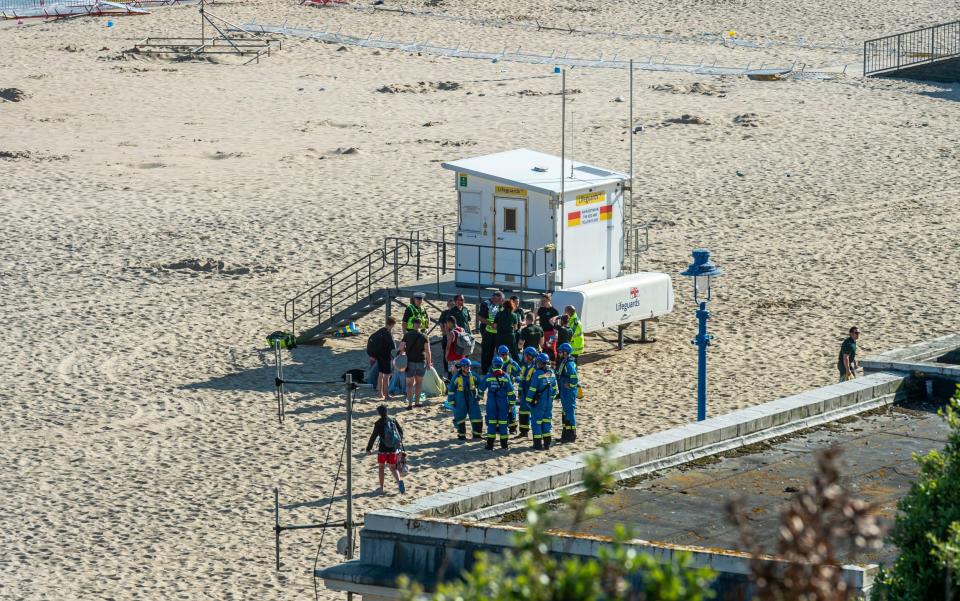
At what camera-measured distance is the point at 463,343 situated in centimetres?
2098

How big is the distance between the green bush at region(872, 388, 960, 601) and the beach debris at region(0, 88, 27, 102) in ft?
120

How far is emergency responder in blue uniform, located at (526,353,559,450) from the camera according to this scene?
18.2 m

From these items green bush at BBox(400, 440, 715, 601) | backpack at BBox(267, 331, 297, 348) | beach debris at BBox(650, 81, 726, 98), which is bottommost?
backpack at BBox(267, 331, 297, 348)

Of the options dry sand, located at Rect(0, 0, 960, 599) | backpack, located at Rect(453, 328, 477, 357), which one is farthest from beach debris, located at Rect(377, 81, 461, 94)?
backpack, located at Rect(453, 328, 477, 357)

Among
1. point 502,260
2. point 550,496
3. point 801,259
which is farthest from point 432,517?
point 801,259

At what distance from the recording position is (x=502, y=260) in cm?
2330

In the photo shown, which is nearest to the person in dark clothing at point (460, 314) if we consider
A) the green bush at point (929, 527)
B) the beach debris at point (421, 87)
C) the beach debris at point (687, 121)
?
the green bush at point (929, 527)

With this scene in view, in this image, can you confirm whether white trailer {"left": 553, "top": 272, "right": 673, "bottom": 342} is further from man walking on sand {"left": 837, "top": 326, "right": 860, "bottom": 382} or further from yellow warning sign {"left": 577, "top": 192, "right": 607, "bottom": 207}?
man walking on sand {"left": 837, "top": 326, "right": 860, "bottom": 382}

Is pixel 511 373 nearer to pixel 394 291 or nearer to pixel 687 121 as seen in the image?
pixel 394 291

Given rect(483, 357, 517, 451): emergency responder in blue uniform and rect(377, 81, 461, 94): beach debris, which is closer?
rect(483, 357, 517, 451): emergency responder in blue uniform

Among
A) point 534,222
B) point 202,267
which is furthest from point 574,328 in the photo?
point 202,267

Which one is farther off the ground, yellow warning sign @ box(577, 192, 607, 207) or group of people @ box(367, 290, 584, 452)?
yellow warning sign @ box(577, 192, 607, 207)

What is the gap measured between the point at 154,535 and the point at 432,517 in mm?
6068

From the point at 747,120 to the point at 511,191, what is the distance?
62.3ft
